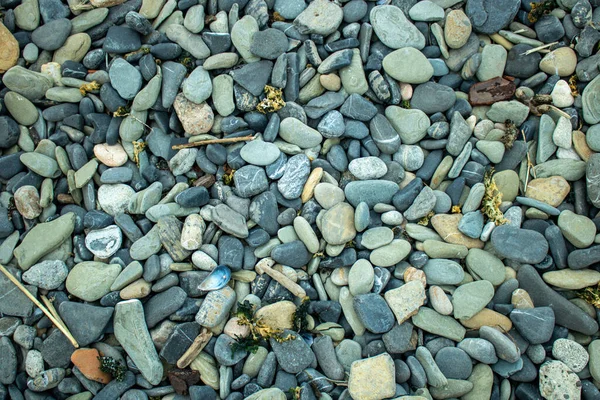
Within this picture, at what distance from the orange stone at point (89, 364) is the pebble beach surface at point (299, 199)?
0.01m

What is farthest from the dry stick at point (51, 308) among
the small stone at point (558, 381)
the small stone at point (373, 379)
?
the small stone at point (558, 381)

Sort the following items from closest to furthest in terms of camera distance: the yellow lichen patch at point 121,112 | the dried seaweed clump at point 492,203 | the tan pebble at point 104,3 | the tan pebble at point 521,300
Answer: the tan pebble at point 521,300
the dried seaweed clump at point 492,203
the yellow lichen patch at point 121,112
the tan pebble at point 104,3

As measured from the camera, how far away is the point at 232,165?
3537mm

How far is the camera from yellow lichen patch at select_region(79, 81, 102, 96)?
3605 mm

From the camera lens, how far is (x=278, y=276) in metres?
3.30

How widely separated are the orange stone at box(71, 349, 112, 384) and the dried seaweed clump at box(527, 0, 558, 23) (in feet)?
12.7

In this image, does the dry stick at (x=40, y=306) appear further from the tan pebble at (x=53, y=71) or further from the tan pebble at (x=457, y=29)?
the tan pebble at (x=457, y=29)

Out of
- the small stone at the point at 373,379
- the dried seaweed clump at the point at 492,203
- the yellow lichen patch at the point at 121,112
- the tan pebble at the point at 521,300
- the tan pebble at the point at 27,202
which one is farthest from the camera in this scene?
the yellow lichen patch at the point at 121,112

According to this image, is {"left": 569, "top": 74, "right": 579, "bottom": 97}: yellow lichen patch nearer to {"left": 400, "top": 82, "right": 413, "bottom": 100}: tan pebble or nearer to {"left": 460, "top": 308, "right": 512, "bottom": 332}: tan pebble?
{"left": 400, "top": 82, "right": 413, "bottom": 100}: tan pebble

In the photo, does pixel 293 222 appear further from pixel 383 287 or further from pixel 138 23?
pixel 138 23

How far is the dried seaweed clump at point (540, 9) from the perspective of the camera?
12.0 feet

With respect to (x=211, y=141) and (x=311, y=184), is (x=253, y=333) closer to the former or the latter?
(x=311, y=184)

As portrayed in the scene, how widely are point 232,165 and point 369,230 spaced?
41.8 inches

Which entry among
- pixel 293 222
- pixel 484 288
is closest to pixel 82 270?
pixel 293 222
